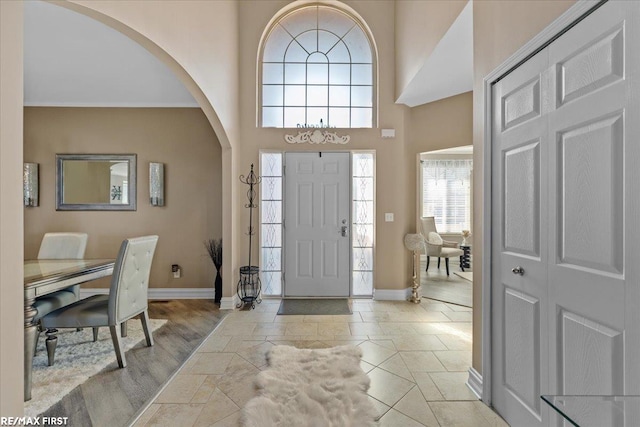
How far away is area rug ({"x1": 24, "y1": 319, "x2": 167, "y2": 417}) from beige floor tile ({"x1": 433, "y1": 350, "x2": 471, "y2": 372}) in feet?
8.83

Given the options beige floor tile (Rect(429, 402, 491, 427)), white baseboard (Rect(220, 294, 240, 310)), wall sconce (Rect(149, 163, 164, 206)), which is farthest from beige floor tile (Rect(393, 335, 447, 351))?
wall sconce (Rect(149, 163, 164, 206))

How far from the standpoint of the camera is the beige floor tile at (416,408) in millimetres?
1894

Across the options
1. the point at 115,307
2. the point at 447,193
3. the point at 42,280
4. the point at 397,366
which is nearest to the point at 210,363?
the point at 115,307

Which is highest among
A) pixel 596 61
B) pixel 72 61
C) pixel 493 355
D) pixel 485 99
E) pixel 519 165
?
pixel 72 61

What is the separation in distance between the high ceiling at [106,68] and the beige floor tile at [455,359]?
9.14 ft

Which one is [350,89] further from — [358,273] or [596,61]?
[596,61]

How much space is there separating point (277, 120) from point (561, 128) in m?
3.74

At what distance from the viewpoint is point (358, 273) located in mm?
4590

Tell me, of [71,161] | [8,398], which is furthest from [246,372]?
[71,161]

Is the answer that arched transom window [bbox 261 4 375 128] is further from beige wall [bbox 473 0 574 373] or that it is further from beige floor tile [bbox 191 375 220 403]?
beige floor tile [bbox 191 375 220 403]

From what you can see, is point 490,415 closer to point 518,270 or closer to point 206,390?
point 518,270

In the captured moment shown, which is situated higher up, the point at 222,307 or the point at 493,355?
the point at 493,355

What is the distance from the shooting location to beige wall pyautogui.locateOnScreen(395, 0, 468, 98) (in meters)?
2.77

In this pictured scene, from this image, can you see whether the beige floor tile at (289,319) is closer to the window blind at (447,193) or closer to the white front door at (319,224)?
the white front door at (319,224)
